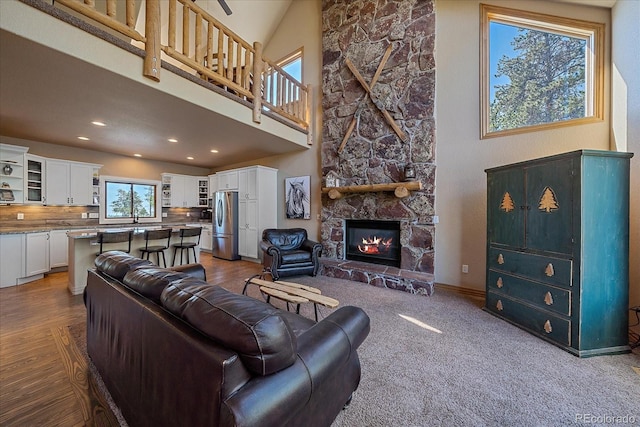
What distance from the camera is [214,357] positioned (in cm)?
82

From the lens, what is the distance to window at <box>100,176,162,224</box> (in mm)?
5770

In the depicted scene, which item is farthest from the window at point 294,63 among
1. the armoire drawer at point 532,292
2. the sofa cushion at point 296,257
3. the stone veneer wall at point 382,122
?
the armoire drawer at point 532,292

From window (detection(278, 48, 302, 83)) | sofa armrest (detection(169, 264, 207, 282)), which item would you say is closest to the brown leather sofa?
sofa armrest (detection(169, 264, 207, 282))

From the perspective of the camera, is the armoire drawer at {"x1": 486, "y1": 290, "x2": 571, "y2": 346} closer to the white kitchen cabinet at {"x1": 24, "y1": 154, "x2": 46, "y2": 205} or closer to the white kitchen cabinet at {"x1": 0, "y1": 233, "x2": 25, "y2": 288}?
the white kitchen cabinet at {"x1": 0, "y1": 233, "x2": 25, "y2": 288}

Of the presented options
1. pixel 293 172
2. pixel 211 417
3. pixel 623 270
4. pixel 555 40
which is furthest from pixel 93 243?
pixel 555 40

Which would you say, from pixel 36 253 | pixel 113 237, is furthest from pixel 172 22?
pixel 36 253

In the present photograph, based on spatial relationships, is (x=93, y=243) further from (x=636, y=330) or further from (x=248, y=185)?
(x=636, y=330)

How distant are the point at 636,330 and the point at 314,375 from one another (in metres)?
3.48

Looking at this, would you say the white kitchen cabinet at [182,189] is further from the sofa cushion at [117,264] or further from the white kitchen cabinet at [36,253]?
the sofa cushion at [117,264]

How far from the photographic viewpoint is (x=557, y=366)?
1939 millimetres

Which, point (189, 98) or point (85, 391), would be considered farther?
point (189, 98)

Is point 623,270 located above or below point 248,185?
below

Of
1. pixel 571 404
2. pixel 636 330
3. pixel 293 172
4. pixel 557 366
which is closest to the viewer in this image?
pixel 571 404

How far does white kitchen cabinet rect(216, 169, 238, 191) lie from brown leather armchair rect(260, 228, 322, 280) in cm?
200
